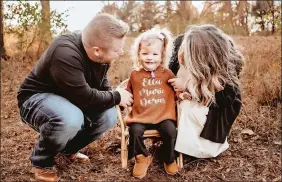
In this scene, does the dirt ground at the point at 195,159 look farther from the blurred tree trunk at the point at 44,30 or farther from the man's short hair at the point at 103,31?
the blurred tree trunk at the point at 44,30

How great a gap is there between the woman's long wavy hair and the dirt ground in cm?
65

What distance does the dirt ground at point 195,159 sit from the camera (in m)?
3.01

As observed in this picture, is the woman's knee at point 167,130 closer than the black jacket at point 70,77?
No

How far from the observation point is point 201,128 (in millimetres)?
3111

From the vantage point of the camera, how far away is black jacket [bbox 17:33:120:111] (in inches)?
99.9

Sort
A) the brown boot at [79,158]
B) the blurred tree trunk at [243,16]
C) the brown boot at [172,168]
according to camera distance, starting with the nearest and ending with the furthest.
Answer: the brown boot at [172,168] < the brown boot at [79,158] < the blurred tree trunk at [243,16]

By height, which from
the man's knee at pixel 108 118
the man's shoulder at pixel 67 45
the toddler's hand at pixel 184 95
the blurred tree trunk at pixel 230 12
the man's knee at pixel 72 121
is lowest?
the man's knee at pixel 108 118

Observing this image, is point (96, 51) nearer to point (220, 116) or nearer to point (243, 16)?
point (220, 116)

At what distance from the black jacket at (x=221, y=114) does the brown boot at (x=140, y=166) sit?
0.54m

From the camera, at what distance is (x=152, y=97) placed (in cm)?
304

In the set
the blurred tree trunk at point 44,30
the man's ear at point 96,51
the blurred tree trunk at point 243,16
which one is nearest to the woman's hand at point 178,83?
the man's ear at point 96,51

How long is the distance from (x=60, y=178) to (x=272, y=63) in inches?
151

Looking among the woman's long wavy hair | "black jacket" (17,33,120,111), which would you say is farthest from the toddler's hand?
"black jacket" (17,33,120,111)

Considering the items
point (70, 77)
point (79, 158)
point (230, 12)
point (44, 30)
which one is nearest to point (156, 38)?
point (70, 77)
